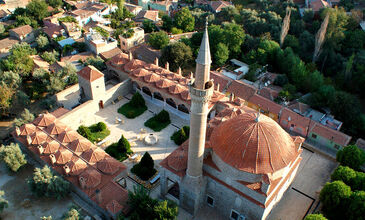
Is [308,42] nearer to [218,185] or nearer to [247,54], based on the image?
[247,54]

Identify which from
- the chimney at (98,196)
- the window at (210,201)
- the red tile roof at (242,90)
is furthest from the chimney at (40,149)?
the red tile roof at (242,90)

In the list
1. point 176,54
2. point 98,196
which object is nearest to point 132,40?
point 176,54

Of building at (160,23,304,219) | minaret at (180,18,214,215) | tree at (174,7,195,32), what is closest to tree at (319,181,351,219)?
building at (160,23,304,219)

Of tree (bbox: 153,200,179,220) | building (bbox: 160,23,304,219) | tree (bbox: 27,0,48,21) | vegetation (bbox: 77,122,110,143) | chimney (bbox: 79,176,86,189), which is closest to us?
tree (bbox: 153,200,179,220)

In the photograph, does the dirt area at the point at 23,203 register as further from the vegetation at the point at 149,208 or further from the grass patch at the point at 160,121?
the grass patch at the point at 160,121

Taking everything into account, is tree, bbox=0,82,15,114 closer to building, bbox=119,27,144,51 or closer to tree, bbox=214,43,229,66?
building, bbox=119,27,144,51

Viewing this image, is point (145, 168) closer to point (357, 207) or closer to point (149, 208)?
point (149, 208)
